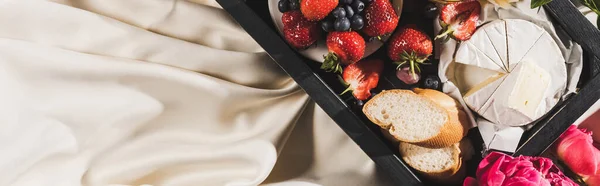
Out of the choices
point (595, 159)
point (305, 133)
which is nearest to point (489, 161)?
point (595, 159)

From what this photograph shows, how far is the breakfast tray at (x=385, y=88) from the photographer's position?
118cm

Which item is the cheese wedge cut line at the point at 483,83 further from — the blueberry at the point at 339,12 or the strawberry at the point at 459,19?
the blueberry at the point at 339,12

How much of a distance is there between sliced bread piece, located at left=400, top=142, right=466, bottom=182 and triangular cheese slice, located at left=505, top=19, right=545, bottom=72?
210 mm

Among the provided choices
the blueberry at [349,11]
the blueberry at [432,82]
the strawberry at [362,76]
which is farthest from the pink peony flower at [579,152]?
the blueberry at [349,11]

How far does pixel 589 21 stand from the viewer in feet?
3.76

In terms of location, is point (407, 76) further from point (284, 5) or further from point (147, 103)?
point (147, 103)

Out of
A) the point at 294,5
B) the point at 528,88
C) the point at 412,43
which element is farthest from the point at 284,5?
the point at 528,88

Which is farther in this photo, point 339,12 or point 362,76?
point 362,76

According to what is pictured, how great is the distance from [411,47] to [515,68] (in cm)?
19

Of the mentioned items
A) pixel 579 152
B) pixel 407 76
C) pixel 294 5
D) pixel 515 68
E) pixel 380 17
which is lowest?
pixel 579 152

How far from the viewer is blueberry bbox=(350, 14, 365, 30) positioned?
3.68 ft

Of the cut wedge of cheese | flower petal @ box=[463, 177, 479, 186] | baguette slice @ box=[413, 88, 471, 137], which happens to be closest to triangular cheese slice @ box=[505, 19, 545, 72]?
the cut wedge of cheese

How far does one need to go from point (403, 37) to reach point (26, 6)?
79 centimetres

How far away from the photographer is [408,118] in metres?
1.19
